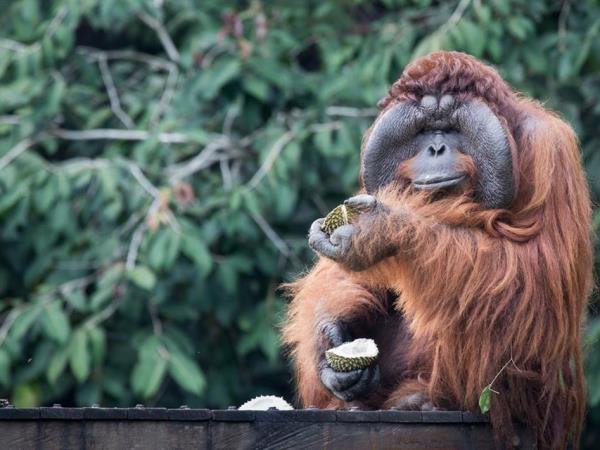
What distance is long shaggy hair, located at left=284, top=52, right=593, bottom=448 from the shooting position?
13.3 ft

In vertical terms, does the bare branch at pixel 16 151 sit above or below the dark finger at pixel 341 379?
below

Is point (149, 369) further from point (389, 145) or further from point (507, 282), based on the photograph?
point (507, 282)

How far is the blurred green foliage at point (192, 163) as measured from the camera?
267 inches

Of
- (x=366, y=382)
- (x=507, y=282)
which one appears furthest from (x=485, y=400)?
(x=366, y=382)

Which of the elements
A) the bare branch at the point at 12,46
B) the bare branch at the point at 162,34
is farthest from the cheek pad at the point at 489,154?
the bare branch at the point at 162,34

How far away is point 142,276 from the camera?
6.46 meters

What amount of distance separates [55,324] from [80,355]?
0.19m

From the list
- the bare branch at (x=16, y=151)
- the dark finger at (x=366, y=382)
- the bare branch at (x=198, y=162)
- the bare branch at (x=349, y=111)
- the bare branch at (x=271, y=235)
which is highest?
the bare branch at (x=349, y=111)

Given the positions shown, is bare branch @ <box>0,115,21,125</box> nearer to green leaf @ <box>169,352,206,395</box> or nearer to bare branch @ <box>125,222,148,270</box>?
bare branch @ <box>125,222,148,270</box>

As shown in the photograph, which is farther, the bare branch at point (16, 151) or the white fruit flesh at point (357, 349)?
the bare branch at point (16, 151)

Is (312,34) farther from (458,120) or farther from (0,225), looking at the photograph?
(458,120)

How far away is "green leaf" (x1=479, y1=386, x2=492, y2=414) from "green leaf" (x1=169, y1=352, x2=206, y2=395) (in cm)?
269

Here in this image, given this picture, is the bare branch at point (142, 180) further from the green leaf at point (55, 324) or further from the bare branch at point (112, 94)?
the green leaf at point (55, 324)

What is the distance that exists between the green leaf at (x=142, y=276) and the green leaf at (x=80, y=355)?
367 mm
